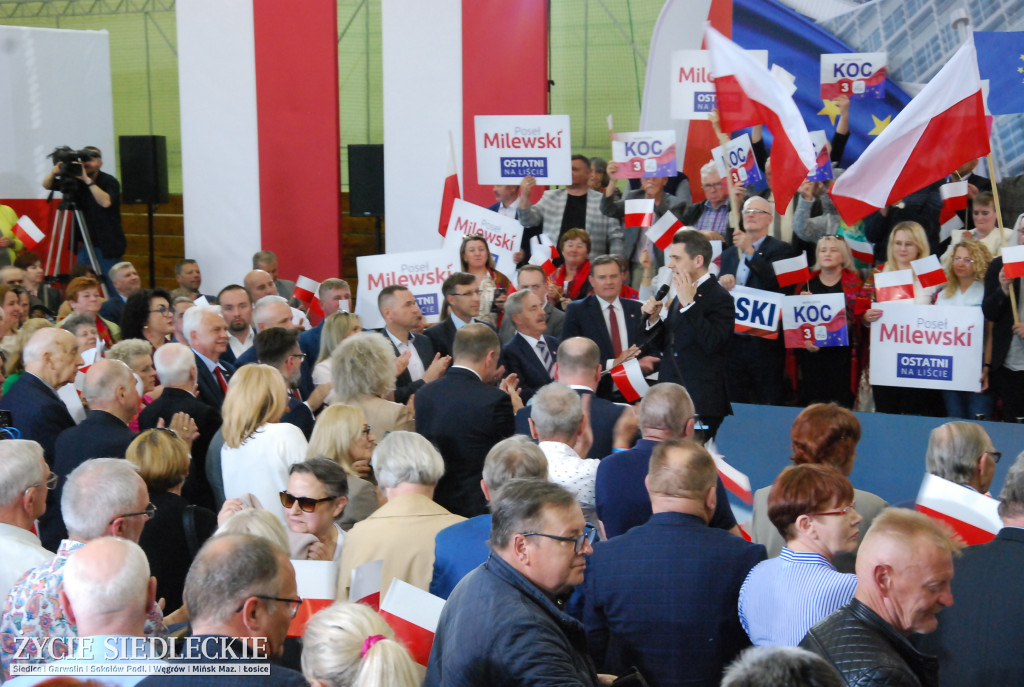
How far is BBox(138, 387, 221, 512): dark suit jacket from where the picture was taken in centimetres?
503

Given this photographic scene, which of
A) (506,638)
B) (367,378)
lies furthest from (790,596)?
(367,378)

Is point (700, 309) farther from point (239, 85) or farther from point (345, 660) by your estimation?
point (239, 85)

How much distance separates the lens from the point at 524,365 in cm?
638

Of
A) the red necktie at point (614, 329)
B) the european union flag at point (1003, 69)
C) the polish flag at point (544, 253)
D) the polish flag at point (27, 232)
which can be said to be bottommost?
the red necktie at point (614, 329)

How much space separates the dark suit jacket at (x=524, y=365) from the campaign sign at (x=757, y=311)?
1715 mm

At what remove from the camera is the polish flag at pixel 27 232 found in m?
9.84

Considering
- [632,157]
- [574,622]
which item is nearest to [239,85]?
[632,157]

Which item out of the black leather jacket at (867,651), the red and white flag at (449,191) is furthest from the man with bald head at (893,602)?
the red and white flag at (449,191)

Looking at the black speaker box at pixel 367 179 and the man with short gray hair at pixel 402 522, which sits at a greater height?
the black speaker box at pixel 367 179

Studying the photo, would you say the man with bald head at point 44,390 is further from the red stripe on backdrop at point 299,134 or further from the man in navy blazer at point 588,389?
the red stripe on backdrop at point 299,134

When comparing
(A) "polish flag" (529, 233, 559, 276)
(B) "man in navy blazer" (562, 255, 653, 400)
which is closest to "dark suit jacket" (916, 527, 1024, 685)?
(B) "man in navy blazer" (562, 255, 653, 400)

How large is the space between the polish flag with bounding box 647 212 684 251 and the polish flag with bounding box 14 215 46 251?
565 cm

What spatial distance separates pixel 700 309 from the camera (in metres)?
6.34

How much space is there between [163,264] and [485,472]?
451 inches
